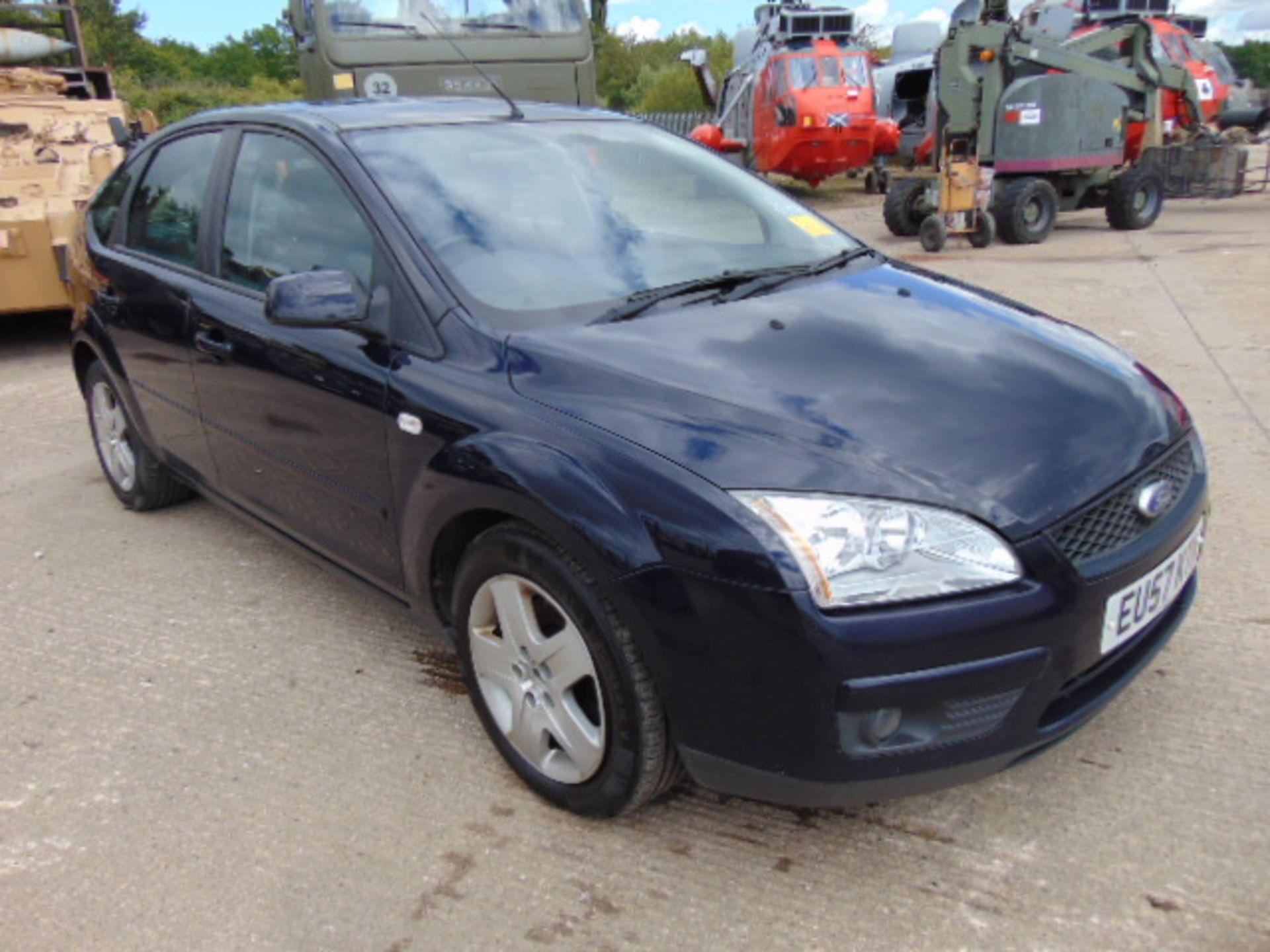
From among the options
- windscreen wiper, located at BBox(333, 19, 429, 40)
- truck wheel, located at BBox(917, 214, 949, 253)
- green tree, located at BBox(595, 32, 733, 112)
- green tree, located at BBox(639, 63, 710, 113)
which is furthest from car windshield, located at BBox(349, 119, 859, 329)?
green tree, located at BBox(639, 63, 710, 113)

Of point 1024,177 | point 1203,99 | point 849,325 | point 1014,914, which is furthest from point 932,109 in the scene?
point 1014,914

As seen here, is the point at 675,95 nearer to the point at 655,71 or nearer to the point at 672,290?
the point at 655,71

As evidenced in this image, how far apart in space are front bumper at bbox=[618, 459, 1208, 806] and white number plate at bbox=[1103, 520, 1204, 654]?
1.7 inches

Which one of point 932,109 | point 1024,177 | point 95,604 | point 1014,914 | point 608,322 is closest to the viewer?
point 1014,914

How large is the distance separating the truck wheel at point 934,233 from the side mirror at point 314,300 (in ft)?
30.8

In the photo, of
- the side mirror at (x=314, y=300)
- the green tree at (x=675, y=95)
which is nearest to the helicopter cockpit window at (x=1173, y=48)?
the side mirror at (x=314, y=300)

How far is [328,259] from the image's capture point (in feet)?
9.93

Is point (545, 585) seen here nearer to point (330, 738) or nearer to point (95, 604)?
point (330, 738)

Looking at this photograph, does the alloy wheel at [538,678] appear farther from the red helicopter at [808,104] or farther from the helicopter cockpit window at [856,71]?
the helicopter cockpit window at [856,71]

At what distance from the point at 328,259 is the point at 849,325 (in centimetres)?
146

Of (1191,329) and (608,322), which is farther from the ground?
(608,322)

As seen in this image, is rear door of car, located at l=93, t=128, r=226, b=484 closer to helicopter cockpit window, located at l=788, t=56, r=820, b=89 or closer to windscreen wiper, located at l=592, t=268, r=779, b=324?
windscreen wiper, located at l=592, t=268, r=779, b=324

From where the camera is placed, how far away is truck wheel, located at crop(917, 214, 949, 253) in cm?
1104

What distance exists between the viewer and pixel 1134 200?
12.3 metres
